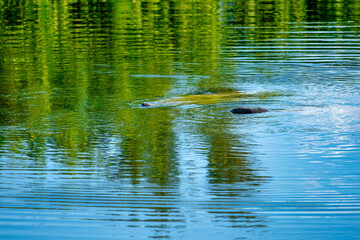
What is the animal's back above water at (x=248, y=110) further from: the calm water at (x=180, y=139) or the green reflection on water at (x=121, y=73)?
the green reflection on water at (x=121, y=73)

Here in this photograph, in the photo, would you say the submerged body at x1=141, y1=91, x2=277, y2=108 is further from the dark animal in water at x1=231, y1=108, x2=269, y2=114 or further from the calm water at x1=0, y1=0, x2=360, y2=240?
the dark animal in water at x1=231, y1=108, x2=269, y2=114

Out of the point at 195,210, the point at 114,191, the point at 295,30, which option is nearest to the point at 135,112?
the point at 114,191

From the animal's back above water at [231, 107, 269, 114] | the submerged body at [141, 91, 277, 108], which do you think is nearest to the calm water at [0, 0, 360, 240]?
the submerged body at [141, 91, 277, 108]

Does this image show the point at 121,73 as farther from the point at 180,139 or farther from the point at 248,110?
the point at 180,139

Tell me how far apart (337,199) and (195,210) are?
1.69 meters

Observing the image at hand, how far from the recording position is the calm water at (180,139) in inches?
289

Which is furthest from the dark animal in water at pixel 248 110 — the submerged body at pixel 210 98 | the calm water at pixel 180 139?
the submerged body at pixel 210 98

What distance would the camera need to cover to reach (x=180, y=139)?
34.4 ft

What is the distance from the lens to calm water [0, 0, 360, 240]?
7348mm

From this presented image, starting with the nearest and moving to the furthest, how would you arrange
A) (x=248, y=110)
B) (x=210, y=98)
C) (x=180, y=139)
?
(x=180, y=139) < (x=248, y=110) < (x=210, y=98)

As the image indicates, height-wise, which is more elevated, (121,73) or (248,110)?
(121,73)

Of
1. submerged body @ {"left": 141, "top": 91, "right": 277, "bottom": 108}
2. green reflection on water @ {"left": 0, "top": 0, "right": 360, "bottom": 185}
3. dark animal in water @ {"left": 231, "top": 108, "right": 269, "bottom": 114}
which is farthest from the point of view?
submerged body @ {"left": 141, "top": 91, "right": 277, "bottom": 108}

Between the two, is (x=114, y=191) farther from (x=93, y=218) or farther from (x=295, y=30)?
(x=295, y=30)

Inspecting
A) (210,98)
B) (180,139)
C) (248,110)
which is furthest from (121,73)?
(180,139)
